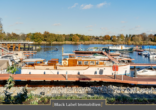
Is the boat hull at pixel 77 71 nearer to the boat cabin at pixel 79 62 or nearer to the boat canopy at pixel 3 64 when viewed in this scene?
the boat cabin at pixel 79 62

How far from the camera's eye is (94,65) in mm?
23156

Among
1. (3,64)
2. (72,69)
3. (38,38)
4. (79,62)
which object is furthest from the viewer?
(38,38)

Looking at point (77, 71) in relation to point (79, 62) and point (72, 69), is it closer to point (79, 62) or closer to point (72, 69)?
point (72, 69)

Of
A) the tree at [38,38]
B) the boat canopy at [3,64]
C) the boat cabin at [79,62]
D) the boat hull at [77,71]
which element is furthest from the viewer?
the tree at [38,38]

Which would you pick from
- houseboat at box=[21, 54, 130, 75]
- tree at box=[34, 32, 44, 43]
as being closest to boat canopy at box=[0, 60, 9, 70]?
houseboat at box=[21, 54, 130, 75]

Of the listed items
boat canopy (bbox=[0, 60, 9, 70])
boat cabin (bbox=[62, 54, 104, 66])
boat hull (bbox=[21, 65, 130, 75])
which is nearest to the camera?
boat hull (bbox=[21, 65, 130, 75])

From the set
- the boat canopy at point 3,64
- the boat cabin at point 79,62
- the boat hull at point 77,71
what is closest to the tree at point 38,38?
the boat canopy at point 3,64

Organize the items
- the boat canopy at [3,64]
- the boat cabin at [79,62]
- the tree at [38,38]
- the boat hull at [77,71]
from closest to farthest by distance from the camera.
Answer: the boat hull at [77,71]
the boat cabin at [79,62]
the boat canopy at [3,64]
the tree at [38,38]

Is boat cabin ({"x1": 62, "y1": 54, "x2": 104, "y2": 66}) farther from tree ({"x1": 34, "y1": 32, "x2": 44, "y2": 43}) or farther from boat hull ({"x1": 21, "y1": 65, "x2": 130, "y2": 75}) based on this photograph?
tree ({"x1": 34, "y1": 32, "x2": 44, "y2": 43})

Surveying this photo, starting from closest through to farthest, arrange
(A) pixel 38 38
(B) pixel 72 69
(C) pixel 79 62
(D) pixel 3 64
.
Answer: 1. (B) pixel 72 69
2. (C) pixel 79 62
3. (D) pixel 3 64
4. (A) pixel 38 38

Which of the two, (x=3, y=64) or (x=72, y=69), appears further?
(x=3, y=64)

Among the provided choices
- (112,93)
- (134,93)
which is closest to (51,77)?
(112,93)

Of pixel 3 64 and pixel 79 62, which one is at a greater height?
pixel 79 62

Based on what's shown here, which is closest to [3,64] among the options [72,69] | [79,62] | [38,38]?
[72,69]
